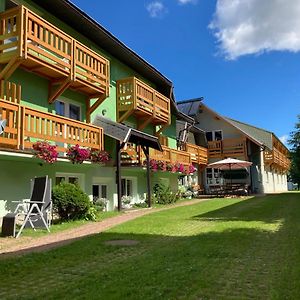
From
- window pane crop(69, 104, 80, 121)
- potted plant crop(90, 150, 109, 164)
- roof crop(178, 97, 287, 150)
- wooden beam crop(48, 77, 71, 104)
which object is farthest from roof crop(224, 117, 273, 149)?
wooden beam crop(48, 77, 71, 104)

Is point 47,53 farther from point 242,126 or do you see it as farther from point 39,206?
point 242,126

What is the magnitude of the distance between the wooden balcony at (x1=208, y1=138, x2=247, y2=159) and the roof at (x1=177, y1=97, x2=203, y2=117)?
11.8 feet

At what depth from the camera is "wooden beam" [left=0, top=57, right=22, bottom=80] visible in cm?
1228

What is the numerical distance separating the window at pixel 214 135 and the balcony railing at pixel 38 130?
24.6 meters

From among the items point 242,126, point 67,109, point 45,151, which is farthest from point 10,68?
point 242,126

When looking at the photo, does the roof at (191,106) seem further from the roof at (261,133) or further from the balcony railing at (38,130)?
the balcony railing at (38,130)

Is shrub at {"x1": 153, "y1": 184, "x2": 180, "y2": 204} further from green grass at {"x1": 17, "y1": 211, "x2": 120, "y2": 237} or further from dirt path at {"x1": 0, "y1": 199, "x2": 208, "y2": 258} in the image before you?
dirt path at {"x1": 0, "y1": 199, "x2": 208, "y2": 258}

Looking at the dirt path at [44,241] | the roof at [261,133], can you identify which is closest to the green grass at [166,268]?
the dirt path at [44,241]

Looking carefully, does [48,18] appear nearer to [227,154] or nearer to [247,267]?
[247,267]

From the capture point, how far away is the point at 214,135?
39.2 metres

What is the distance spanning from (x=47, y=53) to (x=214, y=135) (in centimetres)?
2760

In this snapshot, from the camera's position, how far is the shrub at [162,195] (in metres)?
22.4

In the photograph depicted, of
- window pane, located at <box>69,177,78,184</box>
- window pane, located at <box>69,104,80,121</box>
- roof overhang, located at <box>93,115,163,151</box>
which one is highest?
window pane, located at <box>69,104,80,121</box>

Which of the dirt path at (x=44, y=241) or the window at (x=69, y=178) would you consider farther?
the window at (x=69, y=178)
